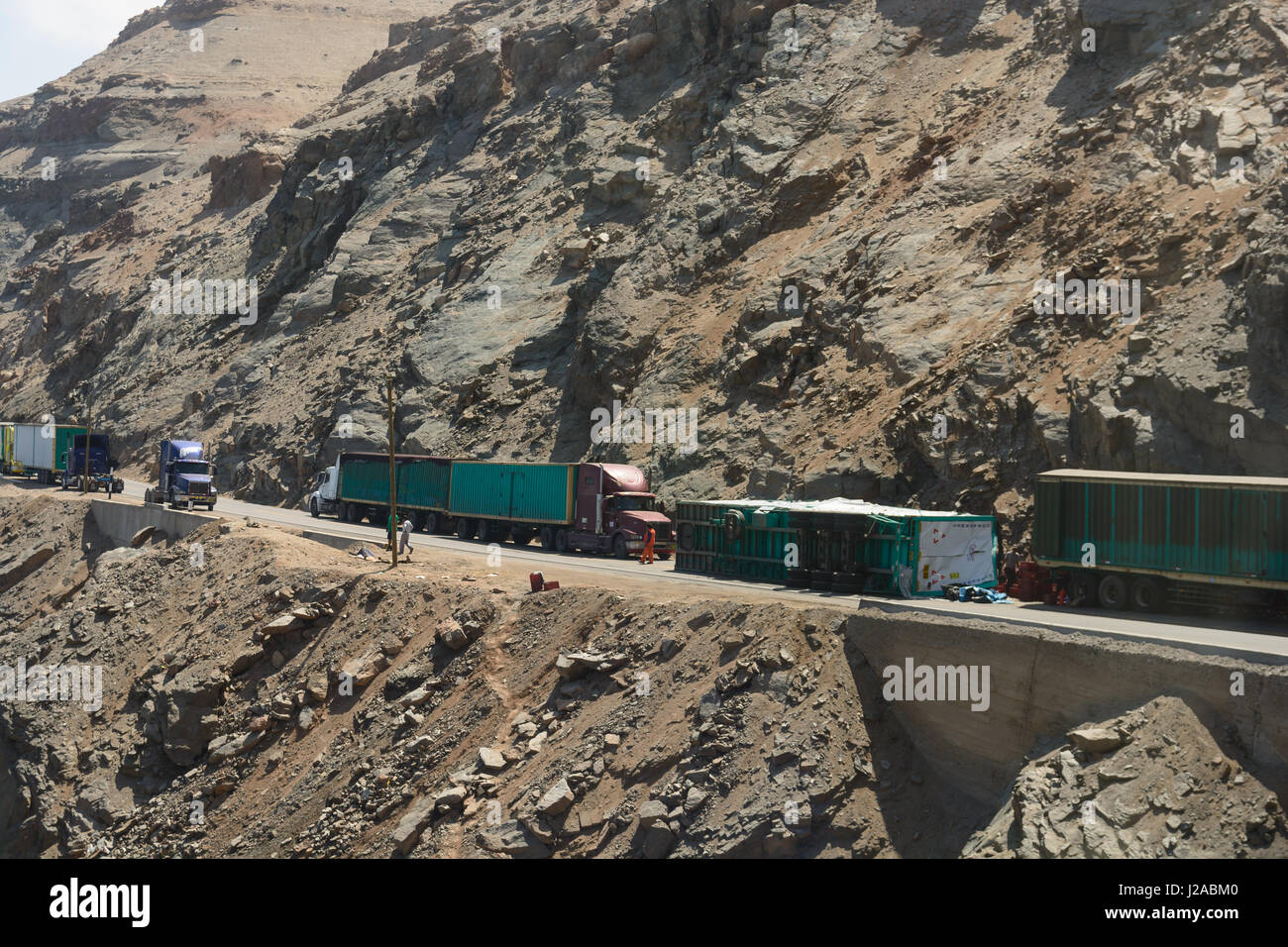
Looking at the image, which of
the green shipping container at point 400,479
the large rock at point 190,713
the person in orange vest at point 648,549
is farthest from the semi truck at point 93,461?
the large rock at point 190,713

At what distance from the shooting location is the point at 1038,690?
55.8ft

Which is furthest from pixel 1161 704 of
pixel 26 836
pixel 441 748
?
pixel 26 836

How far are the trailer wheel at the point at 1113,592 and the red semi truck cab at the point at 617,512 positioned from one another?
1562 centimetres

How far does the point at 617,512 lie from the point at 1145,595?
58.5 ft

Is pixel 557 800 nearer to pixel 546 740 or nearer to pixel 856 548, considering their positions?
pixel 546 740

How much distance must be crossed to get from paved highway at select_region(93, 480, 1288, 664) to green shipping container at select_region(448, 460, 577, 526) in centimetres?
116

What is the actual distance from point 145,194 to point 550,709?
96620mm

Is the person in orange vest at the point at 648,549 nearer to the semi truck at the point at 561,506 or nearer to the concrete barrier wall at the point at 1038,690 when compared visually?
the semi truck at the point at 561,506

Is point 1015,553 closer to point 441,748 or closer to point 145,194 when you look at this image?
point 441,748

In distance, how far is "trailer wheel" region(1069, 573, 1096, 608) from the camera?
2444 centimetres

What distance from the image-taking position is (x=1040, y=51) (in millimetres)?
41375

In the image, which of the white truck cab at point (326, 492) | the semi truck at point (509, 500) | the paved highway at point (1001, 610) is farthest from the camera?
the white truck cab at point (326, 492)

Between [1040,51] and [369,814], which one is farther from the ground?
[1040,51]

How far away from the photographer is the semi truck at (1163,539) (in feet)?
70.9
